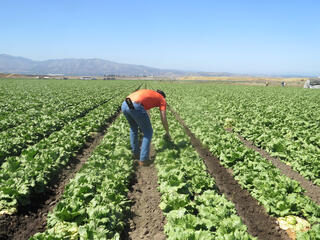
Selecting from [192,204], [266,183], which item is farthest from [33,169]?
[266,183]

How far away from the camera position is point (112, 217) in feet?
13.6

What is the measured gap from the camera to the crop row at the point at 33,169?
4.88 metres

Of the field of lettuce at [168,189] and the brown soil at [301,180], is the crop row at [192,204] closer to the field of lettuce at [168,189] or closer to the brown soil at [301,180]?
the field of lettuce at [168,189]

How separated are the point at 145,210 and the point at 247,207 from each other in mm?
2331

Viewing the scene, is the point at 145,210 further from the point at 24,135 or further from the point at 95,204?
the point at 24,135

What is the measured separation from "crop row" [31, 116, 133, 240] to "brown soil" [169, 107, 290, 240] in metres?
2.52

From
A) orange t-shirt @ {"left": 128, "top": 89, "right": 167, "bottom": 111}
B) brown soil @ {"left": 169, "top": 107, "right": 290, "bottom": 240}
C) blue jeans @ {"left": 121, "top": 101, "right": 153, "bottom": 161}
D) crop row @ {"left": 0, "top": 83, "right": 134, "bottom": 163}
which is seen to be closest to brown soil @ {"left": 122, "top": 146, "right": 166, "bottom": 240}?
blue jeans @ {"left": 121, "top": 101, "right": 153, "bottom": 161}

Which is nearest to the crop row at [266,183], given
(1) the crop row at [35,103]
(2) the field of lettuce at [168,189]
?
(2) the field of lettuce at [168,189]

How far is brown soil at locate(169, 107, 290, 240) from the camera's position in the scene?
174 inches

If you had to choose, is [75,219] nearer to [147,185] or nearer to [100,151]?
[147,185]

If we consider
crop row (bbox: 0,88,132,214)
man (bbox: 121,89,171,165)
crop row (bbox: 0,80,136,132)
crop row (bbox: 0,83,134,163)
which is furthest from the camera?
crop row (bbox: 0,80,136,132)

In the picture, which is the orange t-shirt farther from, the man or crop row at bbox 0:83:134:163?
crop row at bbox 0:83:134:163

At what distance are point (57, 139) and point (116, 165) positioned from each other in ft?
11.4

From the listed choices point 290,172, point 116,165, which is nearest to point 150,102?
point 116,165
